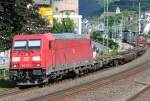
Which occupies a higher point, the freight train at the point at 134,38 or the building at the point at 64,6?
the building at the point at 64,6

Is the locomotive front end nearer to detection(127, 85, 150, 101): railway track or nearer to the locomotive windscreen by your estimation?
the locomotive windscreen

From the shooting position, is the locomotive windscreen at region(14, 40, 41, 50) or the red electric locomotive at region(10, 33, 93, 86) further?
the locomotive windscreen at region(14, 40, 41, 50)

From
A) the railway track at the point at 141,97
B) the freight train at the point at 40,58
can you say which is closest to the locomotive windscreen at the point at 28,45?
the freight train at the point at 40,58

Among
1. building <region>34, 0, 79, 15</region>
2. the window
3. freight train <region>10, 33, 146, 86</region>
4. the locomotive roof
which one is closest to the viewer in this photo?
freight train <region>10, 33, 146, 86</region>

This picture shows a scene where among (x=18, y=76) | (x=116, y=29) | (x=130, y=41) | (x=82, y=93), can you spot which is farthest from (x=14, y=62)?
(x=116, y=29)

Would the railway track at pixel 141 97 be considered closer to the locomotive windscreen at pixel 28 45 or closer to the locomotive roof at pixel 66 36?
the locomotive windscreen at pixel 28 45

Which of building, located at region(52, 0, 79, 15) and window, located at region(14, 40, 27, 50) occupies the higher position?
building, located at region(52, 0, 79, 15)

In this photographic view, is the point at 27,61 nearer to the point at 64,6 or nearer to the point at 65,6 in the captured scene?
the point at 64,6

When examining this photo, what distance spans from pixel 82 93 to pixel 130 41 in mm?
93866

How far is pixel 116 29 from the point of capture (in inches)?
5881

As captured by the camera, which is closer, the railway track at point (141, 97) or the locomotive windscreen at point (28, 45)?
the railway track at point (141, 97)

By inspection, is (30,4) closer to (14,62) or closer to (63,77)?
(63,77)

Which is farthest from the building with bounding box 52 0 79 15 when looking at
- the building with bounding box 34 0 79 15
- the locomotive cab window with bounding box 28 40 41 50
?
the locomotive cab window with bounding box 28 40 41 50

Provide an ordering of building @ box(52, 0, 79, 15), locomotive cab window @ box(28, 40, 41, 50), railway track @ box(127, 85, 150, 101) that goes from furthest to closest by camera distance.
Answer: building @ box(52, 0, 79, 15) < locomotive cab window @ box(28, 40, 41, 50) < railway track @ box(127, 85, 150, 101)
